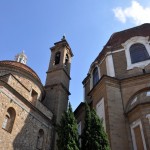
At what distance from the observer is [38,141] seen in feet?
48.7

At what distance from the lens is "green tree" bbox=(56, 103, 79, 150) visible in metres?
10.3

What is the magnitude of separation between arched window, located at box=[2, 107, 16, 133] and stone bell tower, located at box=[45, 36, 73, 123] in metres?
4.27

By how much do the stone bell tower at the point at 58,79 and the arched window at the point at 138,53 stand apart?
6626 mm

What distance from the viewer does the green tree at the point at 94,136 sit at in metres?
10.2

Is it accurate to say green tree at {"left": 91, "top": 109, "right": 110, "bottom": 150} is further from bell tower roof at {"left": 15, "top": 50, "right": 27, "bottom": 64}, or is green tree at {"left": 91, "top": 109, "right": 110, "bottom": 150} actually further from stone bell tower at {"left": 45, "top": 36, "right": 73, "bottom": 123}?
bell tower roof at {"left": 15, "top": 50, "right": 27, "bottom": 64}

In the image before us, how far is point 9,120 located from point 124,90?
7726 mm

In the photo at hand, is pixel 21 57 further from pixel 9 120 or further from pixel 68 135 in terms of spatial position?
pixel 68 135

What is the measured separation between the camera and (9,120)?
1323 centimetres

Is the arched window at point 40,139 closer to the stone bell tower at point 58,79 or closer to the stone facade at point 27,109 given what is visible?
the stone facade at point 27,109

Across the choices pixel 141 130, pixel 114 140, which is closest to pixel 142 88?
pixel 141 130

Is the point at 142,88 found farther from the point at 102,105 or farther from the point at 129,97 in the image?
the point at 102,105

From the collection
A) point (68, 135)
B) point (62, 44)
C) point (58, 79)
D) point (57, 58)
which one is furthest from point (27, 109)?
point (62, 44)

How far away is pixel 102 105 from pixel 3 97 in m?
6.36

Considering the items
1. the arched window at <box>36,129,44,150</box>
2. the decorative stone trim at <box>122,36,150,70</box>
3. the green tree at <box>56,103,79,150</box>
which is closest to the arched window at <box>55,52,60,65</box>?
the decorative stone trim at <box>122,36,150,70</box>
